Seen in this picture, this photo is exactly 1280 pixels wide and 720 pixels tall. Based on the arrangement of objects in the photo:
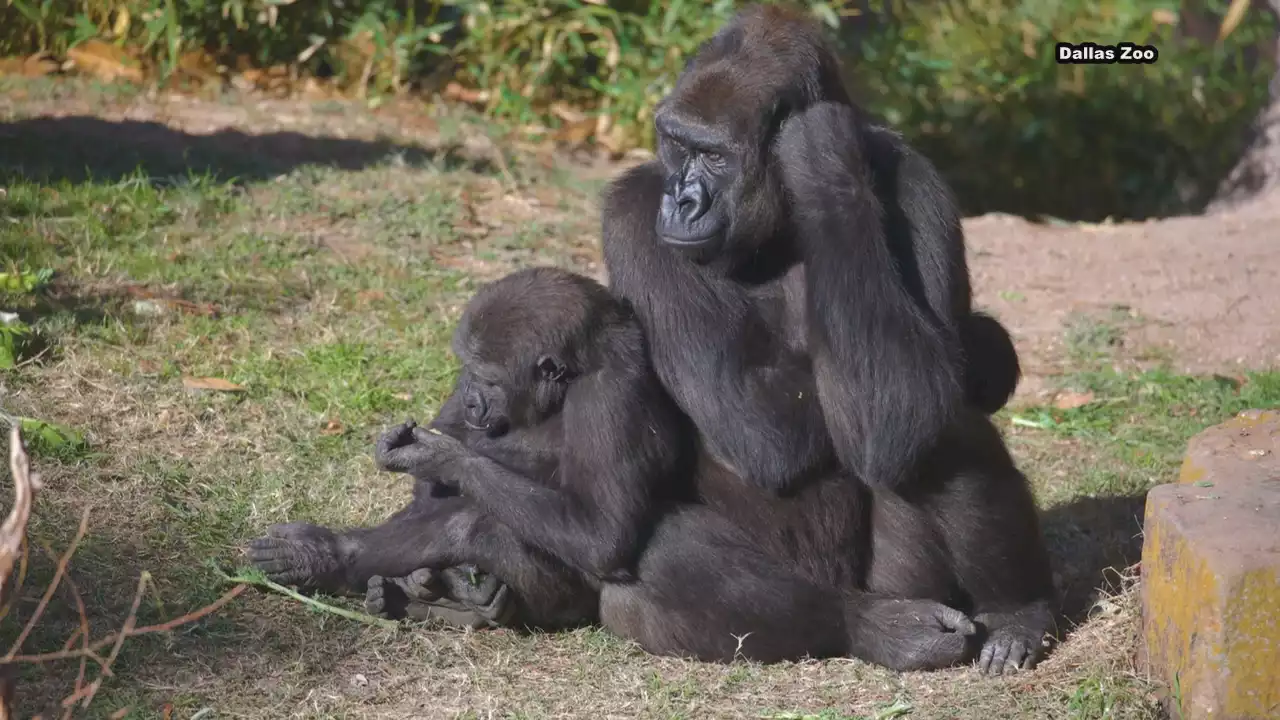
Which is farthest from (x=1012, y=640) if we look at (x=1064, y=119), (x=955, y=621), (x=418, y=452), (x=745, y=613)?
(x=1064, y=119)

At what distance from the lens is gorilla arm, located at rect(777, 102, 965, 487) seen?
3.81m

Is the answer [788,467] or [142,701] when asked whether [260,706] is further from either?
[788,467]

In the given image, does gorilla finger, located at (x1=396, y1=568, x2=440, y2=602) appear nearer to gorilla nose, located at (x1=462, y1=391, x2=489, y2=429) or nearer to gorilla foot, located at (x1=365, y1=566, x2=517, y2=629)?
gorilla foot, located at (x1=365, y1=566, x2=517, y2=629)

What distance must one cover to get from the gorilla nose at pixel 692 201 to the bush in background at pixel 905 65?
218 inches

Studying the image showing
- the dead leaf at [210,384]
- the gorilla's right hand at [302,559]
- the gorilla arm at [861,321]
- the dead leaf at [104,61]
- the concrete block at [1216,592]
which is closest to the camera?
the concrete block at [1216,592]

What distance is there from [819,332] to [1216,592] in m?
1.16

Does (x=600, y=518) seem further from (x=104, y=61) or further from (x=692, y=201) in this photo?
(x=104, y=61)

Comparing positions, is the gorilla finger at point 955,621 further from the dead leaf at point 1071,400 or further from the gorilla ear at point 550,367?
the dead leaf at point 1071,400

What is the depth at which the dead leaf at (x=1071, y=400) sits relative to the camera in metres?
6.21

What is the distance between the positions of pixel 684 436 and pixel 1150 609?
51.5 inches

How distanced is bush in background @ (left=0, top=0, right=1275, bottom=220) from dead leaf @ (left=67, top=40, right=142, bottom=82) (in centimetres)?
7

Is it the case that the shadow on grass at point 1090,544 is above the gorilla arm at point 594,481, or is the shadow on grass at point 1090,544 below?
below

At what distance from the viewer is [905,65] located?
11.0 m

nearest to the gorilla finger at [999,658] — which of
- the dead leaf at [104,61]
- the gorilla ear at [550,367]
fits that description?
the gorilla ear at [550,367]
